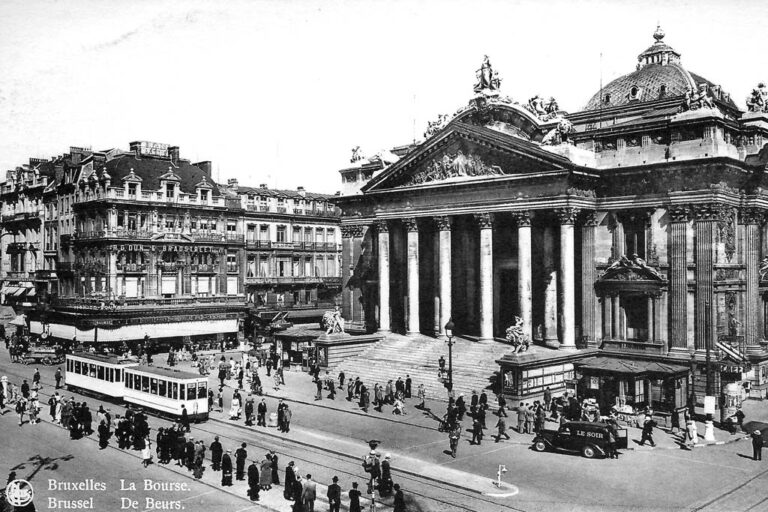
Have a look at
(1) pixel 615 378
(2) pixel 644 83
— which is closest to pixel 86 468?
(1) pixel 615 378

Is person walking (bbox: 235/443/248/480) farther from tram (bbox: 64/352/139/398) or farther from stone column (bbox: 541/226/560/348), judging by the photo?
stone column (bbox: 541/226/560/348)

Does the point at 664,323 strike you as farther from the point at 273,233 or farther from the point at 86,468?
the point at 273,233

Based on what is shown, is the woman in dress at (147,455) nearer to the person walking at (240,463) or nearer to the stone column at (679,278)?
the person walking at (240,463)

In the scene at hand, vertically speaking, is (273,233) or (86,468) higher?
(273,233)

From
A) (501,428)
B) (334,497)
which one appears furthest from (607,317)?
(334,497)

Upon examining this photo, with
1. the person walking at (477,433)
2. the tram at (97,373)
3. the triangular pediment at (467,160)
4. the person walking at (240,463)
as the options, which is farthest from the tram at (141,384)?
the triangular pediment at (467,160)

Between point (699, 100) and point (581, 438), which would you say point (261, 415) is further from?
point (699, 100)

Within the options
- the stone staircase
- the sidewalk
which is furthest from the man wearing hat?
the stone staircase
